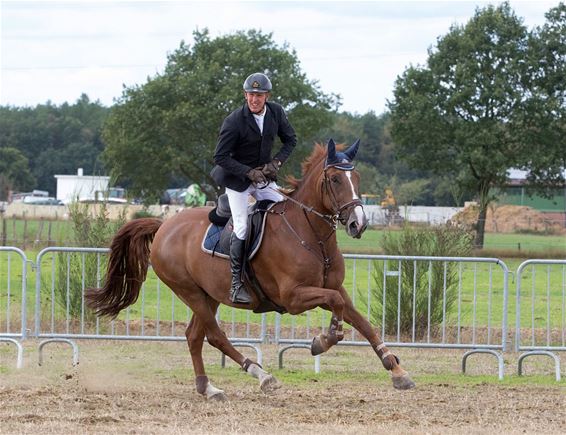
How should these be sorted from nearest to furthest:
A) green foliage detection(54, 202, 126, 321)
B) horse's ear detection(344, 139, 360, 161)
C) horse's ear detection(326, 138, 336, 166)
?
horse's ear detection(326, 138, 336, 166) < horse's ear detection(344, 139, 360, 161) < green foliage detection(54, 202, 126, 321)

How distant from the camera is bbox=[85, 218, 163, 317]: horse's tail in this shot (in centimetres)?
1112

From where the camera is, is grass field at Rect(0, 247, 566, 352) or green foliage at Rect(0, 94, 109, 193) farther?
green foliage at Rect(0, 94, 109, 193)

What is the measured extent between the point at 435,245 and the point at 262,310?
18.7ft

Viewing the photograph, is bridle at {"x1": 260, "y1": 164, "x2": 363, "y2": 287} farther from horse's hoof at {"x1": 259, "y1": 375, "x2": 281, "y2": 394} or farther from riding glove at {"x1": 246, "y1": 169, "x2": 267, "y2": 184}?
horse's hoof at {"x1": 259, "y1": 375, "x2": 281, "y2": 394}

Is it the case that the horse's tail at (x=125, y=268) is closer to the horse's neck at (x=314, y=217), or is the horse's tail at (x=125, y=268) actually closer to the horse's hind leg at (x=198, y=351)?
the horse's hind leg at (x=198, y=351)

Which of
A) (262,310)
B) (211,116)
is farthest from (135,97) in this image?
(262,310)

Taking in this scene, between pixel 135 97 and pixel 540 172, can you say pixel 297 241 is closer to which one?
pixel 540 172

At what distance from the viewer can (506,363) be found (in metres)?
12.9

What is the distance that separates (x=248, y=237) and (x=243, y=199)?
1.21 feet

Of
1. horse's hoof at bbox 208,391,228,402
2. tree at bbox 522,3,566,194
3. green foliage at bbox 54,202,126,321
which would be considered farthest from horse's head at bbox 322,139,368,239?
tree at bbox 522,3,566,194

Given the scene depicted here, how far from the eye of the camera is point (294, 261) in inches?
359

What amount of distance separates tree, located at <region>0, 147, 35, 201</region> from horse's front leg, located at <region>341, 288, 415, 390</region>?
3234 inches

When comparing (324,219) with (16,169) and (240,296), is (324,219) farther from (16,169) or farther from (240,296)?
(16,169)

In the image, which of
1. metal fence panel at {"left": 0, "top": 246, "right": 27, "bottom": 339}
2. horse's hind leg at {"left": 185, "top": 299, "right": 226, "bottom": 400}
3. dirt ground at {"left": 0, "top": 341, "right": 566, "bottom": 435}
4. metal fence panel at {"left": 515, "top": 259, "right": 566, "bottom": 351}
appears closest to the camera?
dirt ground at {"left": 0, "top": 341, "right": 566, "bottom": 435}
